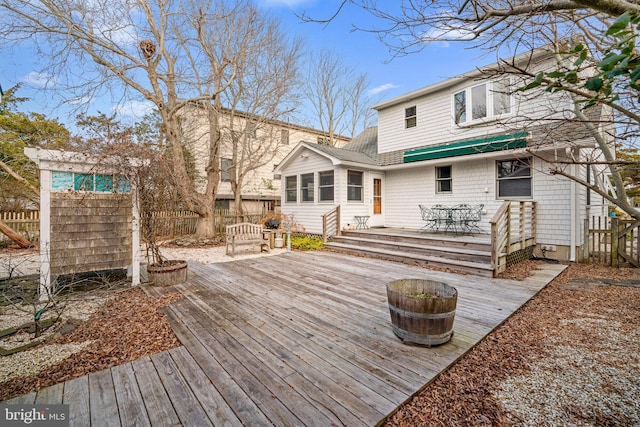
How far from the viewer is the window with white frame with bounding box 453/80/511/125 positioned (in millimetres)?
8633

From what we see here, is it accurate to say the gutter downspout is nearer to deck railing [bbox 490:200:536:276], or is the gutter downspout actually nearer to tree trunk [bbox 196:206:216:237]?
deck railing [bbox 490:200:536:276]

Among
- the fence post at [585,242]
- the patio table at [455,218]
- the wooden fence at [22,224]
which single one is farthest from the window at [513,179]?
the wooden fence at [22,224]

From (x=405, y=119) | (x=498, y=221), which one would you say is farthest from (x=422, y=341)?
(x=405, y=119)

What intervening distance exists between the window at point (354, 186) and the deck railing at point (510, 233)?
16.7ft

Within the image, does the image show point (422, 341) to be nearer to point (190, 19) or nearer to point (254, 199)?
point (190, 19)

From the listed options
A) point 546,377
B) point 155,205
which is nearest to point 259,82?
point 155,205

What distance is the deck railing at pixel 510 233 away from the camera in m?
5.87

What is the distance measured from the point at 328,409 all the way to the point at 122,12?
40.2 ft

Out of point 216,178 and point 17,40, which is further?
point 216,178

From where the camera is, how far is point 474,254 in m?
6.49

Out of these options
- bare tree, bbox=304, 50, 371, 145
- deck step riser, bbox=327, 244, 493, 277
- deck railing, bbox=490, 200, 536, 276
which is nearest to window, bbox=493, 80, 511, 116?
deck railing, bbox=490, 200, 536, 276

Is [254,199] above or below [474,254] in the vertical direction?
above

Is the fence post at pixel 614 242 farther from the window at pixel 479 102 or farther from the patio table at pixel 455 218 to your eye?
the window at pixel 479 102

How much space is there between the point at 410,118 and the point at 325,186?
14.5 ft
